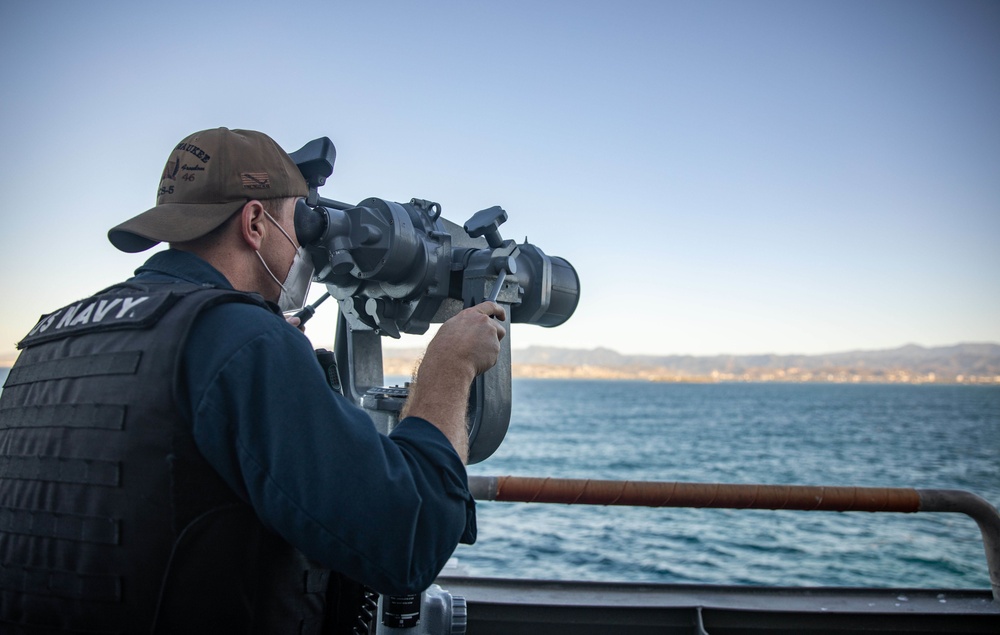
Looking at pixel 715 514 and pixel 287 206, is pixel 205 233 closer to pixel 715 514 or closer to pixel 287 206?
pixel 287 206

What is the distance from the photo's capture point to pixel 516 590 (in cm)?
317

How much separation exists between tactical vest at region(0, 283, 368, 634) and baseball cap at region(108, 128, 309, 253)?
0.23 m

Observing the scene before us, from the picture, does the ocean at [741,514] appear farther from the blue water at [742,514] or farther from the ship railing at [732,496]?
the ship railing at [732,496]

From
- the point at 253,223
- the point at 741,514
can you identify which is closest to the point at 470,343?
the point at 253,223

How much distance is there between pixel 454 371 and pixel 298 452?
49 cm

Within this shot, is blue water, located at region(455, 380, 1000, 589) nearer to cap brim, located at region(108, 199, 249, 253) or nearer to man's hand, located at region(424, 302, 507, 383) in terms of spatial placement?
man's hand, located at region(424, 302, 507, 383)

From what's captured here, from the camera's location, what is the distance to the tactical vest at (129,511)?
127 centimetres

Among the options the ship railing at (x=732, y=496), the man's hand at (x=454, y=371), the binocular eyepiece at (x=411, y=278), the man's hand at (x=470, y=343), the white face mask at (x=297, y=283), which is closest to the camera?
the man's hand at (x=454, y=371)

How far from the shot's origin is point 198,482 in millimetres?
1289

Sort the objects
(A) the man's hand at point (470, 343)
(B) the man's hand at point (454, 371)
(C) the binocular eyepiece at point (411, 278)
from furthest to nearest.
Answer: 1. (C) the binocular eyepiece at point (411, 278)
2. (A) the man's hand at point (470, 343)
3. (B) the man's hand at point (454, 371)

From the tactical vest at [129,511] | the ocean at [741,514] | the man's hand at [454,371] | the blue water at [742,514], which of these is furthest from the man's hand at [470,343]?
the blue water at [742,514]

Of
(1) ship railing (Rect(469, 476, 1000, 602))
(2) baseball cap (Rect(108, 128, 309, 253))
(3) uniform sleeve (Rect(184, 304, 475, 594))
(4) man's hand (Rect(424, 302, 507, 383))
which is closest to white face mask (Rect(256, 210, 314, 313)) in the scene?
(2) baseball cap (Rect(108, 128, 309, 253))

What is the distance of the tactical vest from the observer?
1.27 meters

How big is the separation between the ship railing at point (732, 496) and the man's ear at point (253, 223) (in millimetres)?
1402
